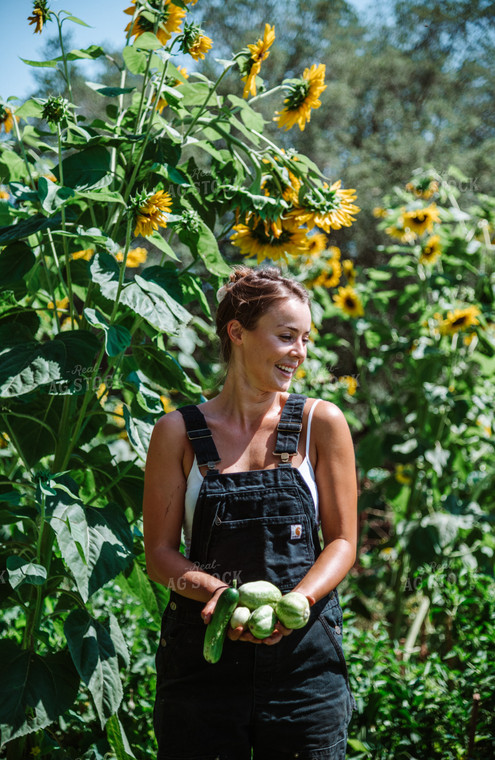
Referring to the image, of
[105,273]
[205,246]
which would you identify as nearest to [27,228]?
[105,273]

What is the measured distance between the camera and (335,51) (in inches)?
326

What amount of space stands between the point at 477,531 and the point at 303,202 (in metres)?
2.06

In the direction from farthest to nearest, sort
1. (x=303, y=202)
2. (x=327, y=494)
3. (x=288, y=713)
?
(x=303, y=202), (x=327, y=494), (x=288, y=713)

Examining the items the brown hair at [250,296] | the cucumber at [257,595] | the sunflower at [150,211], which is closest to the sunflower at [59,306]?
the sunflower at [150,211]

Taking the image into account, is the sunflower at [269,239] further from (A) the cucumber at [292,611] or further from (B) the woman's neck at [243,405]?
(A) the cucumber at [292,611]

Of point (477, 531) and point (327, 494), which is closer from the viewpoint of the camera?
point (327, 494)

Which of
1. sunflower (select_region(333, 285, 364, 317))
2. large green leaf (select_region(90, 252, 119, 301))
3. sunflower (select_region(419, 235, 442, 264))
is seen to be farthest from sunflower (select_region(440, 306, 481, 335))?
large green leaf (select_region(90, 252, 119, 301))

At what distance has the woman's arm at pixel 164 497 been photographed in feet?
5.07

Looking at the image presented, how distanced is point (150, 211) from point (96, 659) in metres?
1.07

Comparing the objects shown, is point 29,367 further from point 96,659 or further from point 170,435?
point 96,659

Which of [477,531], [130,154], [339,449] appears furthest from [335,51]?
[339,449]

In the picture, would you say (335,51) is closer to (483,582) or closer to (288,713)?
(483,582)

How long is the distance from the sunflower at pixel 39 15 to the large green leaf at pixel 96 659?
1487 mm

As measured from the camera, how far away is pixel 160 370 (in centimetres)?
205
